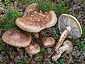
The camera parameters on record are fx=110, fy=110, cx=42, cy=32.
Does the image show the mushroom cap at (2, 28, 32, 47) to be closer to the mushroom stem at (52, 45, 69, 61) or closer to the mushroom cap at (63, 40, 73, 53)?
the mushroom stem at (52, 45, 69, 61)

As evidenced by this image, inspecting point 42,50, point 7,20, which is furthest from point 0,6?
point 42,50

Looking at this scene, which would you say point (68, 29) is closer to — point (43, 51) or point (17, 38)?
point (43, 51)

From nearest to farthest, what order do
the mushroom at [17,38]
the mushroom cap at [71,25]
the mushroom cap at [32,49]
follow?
the mushroom at [17,38] → the mushroom cap at [32,49] → the mushroom cap at [71,25]

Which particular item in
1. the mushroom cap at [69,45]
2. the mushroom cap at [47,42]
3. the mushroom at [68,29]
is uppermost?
the mushroom at [68,29]

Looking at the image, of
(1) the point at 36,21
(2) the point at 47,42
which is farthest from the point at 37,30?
(2) the point at 47,42

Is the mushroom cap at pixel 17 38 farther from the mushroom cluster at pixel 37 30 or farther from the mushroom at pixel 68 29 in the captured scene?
the mushroom at pixel 68 29

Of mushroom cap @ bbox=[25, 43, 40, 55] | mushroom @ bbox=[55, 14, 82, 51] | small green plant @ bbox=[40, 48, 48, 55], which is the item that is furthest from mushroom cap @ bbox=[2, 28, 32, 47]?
mushroom @ bbox=[55, 14, 82, 51]

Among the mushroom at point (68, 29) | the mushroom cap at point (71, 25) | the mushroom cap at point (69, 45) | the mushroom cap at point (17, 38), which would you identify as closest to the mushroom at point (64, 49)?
the mushroom cap at point (69, 45)

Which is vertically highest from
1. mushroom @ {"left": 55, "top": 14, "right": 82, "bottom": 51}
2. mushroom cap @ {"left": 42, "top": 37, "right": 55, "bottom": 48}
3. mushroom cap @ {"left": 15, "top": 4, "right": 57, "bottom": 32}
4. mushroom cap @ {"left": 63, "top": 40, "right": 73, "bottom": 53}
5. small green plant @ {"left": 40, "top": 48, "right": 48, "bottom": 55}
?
mushroom cap @ {"left": 15, "top": 4, "right": 57, "bottom": 32}
